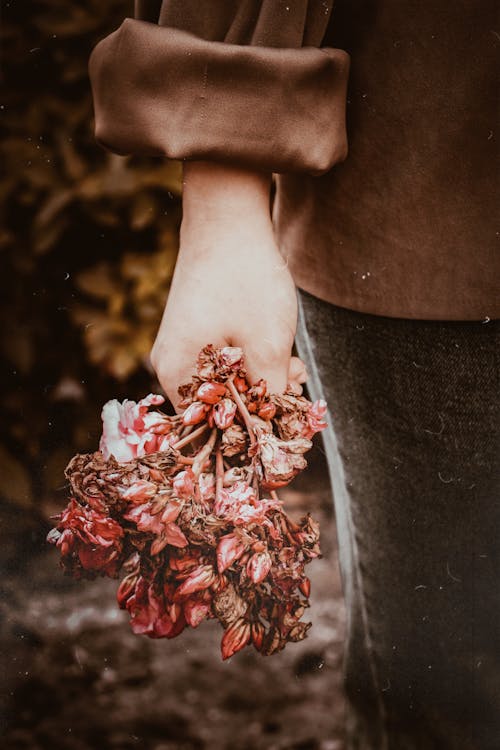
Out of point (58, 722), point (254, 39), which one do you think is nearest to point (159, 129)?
point (254, 39)

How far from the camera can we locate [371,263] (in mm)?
799

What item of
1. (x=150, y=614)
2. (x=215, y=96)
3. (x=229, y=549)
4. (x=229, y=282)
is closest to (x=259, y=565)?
(x=229, y=549)

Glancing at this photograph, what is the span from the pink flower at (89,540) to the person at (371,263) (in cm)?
16

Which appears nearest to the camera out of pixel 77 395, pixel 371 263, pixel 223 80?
pixel 223 80

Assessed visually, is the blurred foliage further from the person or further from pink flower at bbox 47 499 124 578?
the person

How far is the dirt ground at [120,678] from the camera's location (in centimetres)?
89

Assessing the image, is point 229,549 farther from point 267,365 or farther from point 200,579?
point 267,365

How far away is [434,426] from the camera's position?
82 cm

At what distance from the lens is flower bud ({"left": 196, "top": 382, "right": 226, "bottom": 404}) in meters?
0.69

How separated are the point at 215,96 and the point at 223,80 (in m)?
0.02

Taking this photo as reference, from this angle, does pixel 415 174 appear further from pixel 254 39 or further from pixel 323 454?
pixel 323 454

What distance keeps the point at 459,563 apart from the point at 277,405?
331mm

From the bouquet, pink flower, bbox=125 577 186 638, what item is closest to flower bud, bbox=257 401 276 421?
the bouquet

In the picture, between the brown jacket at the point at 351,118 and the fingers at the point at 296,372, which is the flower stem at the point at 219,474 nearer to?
the fingers at the point at 296,372
